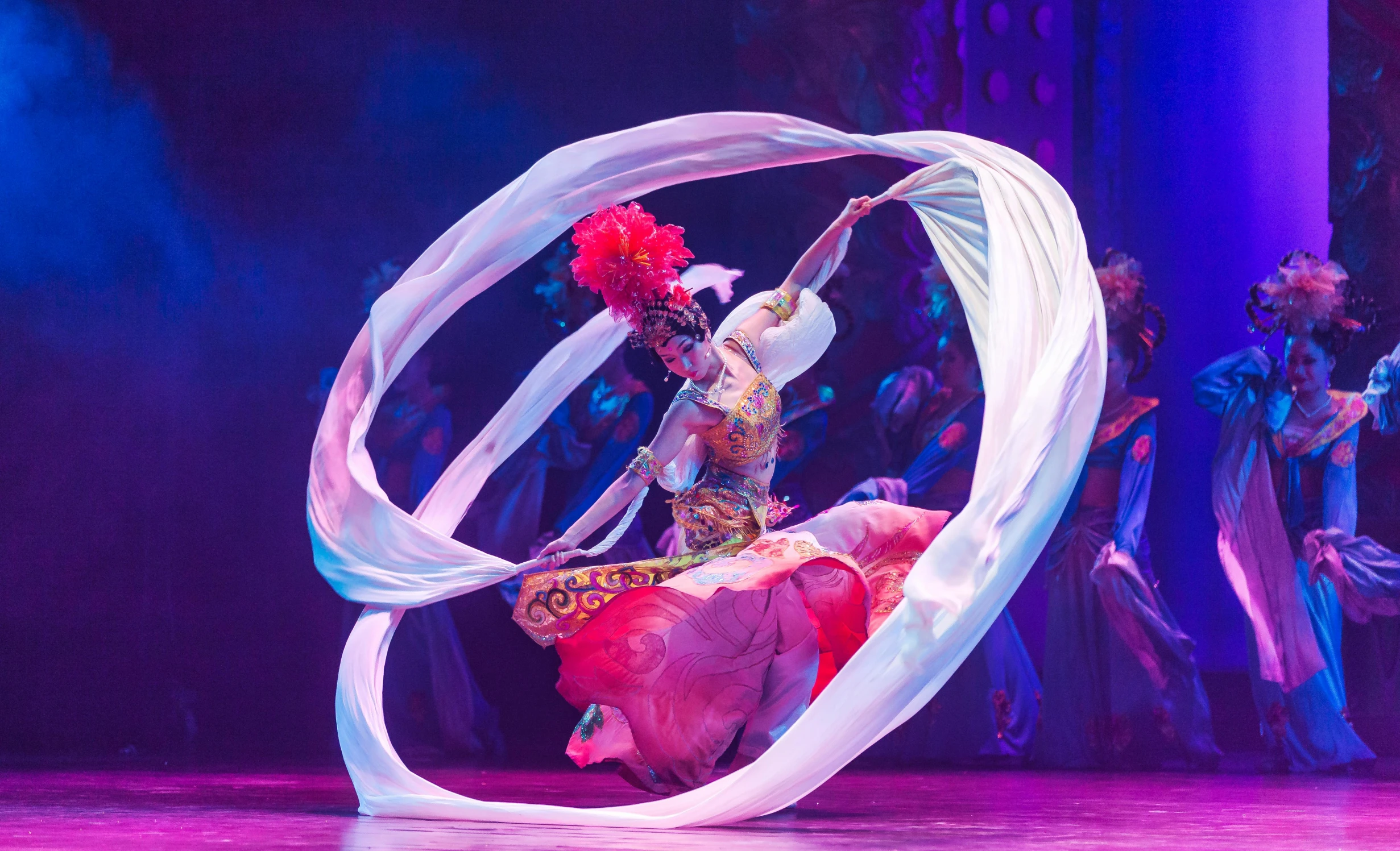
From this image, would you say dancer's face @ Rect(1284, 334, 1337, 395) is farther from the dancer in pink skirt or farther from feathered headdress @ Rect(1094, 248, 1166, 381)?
the dancer in pink skirt

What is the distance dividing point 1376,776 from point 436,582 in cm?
359

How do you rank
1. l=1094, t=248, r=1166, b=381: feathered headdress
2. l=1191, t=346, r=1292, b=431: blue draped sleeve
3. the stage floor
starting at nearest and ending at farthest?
the stage floor
l=1191, t=346, r=1292, b=431: blue draped sleeve
l=1094, t=248, r=1166, b=381: feathered headdress

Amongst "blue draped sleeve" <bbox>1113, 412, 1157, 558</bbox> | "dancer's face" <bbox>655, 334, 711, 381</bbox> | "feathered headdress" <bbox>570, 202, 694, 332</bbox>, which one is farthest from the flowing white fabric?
"blue draped sleeve" <bbox>1113, 412, 1157, 558</bbox>

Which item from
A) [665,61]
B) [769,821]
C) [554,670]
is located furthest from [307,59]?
[769,821]

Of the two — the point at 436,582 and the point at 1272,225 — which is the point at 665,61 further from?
the point at 436,582

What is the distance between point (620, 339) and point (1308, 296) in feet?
10.0

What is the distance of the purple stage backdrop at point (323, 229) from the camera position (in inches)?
248

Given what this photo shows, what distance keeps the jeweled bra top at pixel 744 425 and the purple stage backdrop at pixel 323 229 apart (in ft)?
9.53

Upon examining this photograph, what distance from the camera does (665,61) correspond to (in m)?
7.12

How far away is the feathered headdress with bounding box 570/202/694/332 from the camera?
362cm

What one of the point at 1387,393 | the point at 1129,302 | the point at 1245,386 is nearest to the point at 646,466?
the point at 1129,302

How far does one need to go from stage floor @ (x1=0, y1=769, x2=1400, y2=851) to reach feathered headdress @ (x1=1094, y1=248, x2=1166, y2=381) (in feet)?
6.61

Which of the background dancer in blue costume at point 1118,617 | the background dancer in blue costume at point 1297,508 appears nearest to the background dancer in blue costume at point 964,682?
the background dancer in blue costume at point 1118,617

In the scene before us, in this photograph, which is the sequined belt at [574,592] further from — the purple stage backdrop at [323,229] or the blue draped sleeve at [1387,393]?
the blue draped sleeve at [1387,393]
